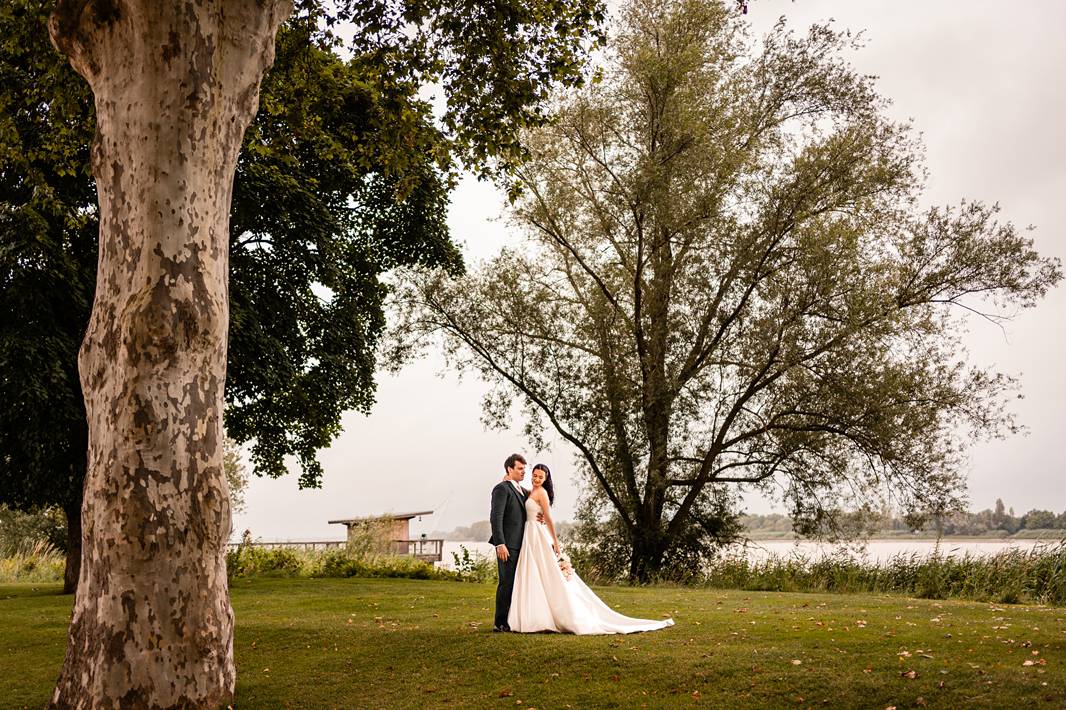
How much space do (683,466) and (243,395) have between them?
41.1 feet

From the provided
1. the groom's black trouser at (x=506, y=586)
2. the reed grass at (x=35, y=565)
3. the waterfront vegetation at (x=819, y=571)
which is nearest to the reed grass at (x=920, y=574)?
the waterfront vegetation at (x=819, y=571)

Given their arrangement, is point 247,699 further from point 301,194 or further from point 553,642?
point 301,194

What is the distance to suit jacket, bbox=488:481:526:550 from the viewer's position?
12.4 m

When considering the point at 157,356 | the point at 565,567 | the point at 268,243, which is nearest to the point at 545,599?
the point at 565,567

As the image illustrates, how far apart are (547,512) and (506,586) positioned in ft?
3.92

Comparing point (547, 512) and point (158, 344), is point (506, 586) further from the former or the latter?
point (158, 344)

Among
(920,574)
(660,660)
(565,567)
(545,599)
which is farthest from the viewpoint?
(920,574)

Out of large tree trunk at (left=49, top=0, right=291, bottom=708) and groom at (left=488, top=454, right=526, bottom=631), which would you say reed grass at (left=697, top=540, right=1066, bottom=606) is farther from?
large tree trunk at (left=49, top=0, right=291, bottom=708)

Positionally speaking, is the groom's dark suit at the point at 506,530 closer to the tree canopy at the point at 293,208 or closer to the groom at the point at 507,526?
the groom at the point at 507,526

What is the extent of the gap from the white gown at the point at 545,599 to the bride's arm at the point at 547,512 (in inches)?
6.4

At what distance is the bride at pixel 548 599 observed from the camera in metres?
12.3

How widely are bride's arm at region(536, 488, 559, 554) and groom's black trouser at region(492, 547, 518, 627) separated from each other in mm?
592

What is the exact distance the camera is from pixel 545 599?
12.4 m

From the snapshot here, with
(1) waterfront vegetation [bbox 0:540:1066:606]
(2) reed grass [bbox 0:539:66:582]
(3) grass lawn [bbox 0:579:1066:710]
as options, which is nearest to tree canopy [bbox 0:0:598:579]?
(1) waterfront vegetation [bbox 0:540:1066:606]
